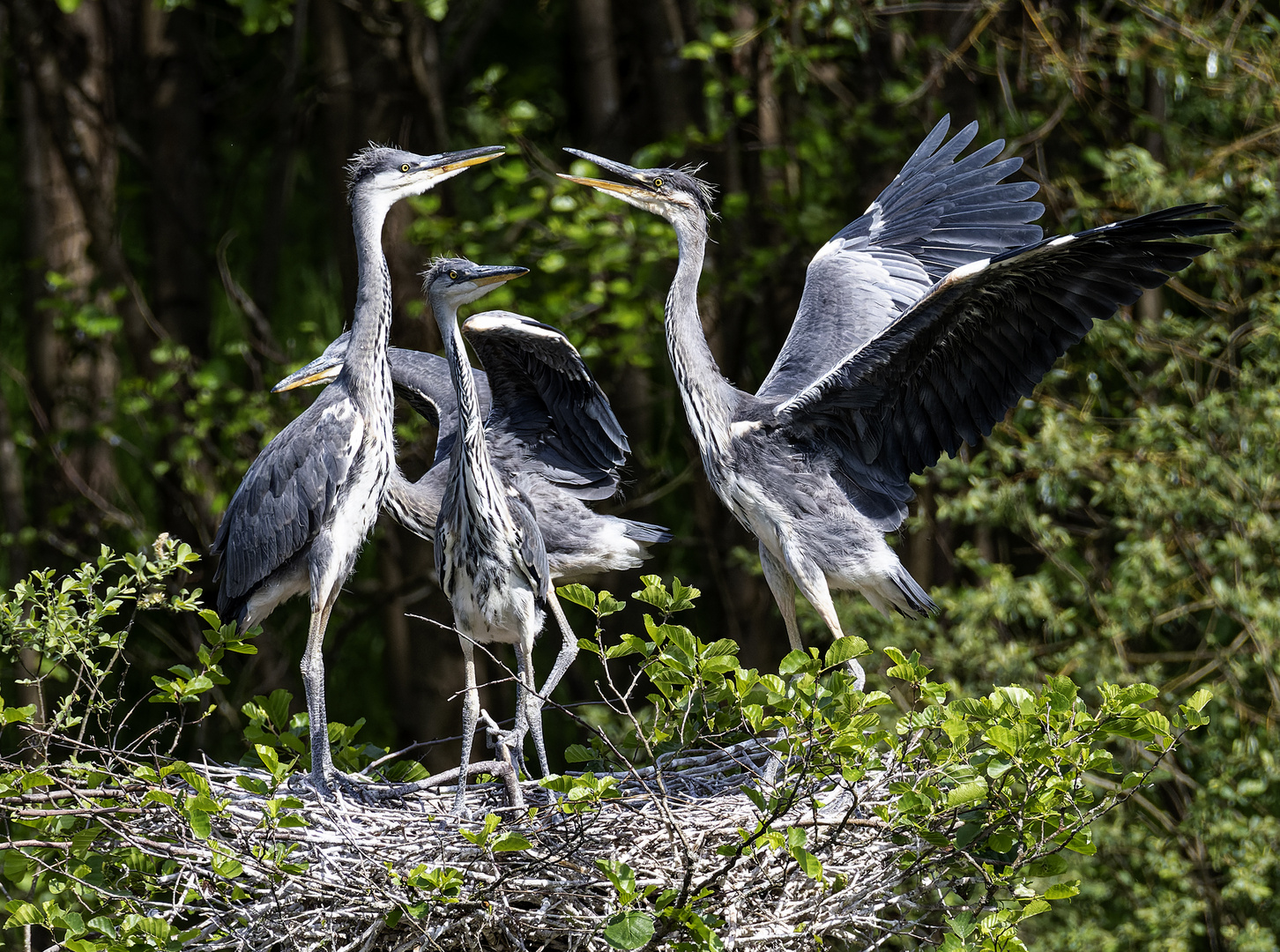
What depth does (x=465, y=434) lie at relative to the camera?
13.9 feet

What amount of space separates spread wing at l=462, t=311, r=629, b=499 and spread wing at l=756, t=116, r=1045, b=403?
56 centimetres

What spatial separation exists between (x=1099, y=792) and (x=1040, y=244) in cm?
377

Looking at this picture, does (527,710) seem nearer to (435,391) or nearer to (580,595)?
(580,595)

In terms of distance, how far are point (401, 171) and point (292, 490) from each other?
1079 millimetres

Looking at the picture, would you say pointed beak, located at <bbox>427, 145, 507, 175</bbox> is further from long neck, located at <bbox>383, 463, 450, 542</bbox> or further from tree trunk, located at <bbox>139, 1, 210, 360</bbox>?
tree trunk, located at <bbox>139, 1, 210, 360</bbox>

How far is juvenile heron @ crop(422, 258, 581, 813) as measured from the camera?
166 inches

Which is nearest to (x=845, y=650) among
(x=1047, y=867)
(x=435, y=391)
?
(x=1047, y=867)

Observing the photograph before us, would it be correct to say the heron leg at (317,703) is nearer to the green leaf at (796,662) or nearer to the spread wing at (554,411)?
the spread wing at (554,411)

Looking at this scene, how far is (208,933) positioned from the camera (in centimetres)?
349

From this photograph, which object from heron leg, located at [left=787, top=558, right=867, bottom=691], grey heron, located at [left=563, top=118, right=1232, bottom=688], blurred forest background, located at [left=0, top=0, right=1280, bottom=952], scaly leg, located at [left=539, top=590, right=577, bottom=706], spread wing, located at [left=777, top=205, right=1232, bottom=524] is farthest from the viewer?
blurred forest background, located at [left=0, top=0, right=1280, bottom=952]

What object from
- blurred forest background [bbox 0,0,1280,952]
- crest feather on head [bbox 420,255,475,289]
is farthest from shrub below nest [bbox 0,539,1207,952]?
blurred forest background [bbox 0,0,1280,952]

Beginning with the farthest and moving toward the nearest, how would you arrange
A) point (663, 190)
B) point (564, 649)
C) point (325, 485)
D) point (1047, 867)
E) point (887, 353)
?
point (663, 190), point (564, 649), point (325, 485), point (887, 353), point (1047, 867)

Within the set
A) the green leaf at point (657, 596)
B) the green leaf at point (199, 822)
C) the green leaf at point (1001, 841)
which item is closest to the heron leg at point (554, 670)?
the green leaf at point (657, 596)

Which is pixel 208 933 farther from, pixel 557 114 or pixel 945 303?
pixel 557 114
